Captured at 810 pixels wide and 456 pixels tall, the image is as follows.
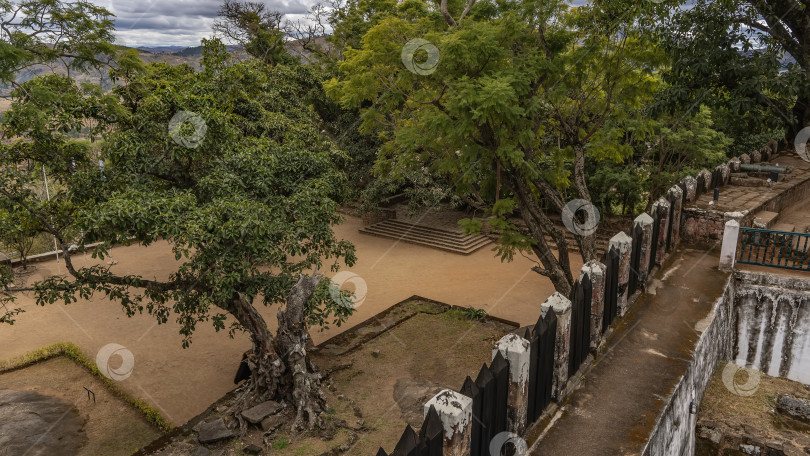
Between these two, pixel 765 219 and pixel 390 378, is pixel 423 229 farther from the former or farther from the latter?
pixel 765 219

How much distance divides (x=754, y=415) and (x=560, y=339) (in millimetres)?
4029

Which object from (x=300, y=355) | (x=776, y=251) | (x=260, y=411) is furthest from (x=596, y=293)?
(x=260, y=411)

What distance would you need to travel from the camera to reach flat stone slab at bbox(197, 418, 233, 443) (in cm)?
965

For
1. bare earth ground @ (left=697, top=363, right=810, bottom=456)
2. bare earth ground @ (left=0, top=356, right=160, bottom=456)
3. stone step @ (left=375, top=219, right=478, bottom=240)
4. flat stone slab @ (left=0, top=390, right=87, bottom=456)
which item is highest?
bare earth ground @ (left=697, top=363, right=810, bottom=456)

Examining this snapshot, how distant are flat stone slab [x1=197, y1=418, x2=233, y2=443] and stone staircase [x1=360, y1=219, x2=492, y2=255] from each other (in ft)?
43.8

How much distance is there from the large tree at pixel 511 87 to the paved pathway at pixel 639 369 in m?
3.24

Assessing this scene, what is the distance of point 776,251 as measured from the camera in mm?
10758

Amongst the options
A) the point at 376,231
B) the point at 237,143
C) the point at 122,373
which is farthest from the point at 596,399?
the point at 376,231

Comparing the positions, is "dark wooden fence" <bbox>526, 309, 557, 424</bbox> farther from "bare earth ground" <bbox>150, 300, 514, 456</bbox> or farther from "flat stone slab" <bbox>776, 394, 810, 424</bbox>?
"flat stone slab" <bbox>776, 394, 810, 424</bbox>

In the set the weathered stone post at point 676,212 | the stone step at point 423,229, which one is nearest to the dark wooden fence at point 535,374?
the weathered stone post at point 676,212

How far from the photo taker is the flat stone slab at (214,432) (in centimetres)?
965

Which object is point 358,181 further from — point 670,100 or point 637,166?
point 670,100

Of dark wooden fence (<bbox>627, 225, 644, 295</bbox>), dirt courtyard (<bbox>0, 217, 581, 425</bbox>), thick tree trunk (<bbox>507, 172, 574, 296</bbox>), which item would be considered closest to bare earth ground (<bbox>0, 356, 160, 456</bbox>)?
dirt courtyard (<bbox>0, 217, 581, 425</bbox>)

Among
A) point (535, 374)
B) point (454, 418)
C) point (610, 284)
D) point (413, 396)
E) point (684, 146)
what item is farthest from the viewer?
point (684, 146)
